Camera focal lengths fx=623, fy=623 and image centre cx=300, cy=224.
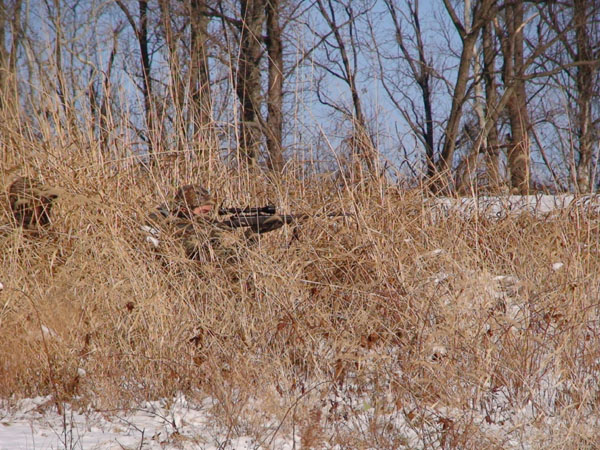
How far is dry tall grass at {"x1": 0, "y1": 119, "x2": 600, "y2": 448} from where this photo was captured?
1984 mm

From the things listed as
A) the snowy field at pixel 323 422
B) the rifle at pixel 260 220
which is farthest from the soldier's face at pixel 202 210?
Result: the snowy field at pixel 323 422

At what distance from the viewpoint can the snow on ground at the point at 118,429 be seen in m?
1.86

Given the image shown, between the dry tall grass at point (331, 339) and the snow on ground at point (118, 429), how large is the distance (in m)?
0.06

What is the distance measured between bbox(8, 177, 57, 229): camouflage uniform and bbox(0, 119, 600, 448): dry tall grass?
17 centimetres

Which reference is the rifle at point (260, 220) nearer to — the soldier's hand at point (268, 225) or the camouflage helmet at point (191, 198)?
the soldier's hand at point (268, 225)

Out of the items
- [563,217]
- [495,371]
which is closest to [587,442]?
[495,371]

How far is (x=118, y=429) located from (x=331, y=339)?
85cm

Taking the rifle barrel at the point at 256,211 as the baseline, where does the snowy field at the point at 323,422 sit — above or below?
below

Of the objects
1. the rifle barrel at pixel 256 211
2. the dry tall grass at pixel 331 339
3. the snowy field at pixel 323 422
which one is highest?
A: the rifle barrel at pixel 256 211

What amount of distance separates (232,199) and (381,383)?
2.26m

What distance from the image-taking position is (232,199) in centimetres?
421

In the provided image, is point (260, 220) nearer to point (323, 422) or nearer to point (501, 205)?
point (323, 422)

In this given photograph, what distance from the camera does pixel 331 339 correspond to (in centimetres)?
242

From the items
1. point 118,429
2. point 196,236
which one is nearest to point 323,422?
point 118,429
